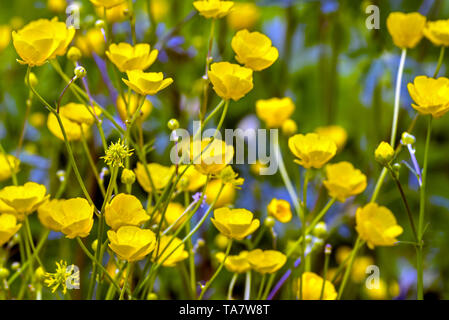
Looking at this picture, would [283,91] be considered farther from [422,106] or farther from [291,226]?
[422,106]

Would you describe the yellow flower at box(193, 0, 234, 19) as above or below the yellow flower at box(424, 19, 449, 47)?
above

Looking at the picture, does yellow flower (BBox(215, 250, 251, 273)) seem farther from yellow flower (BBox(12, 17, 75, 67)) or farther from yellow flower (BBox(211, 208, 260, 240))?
yellow flower (BBox(12, 17, 75, 67))

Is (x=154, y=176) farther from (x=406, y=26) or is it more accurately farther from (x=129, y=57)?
(x=406, y=26)

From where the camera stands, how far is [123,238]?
333mm

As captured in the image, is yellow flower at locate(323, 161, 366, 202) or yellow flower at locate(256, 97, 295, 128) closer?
yellow flower at locate(323, 161, 366, 202)

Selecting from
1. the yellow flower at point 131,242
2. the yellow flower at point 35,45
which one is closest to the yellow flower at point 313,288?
the yellow flower at point 131,242

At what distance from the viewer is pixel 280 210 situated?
1.46 feet

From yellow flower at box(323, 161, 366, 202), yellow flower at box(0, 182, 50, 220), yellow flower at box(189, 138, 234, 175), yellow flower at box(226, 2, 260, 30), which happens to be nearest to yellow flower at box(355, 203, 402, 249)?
yellow flower at box(323, 161, 366, 202)

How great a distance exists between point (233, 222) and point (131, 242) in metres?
0.07

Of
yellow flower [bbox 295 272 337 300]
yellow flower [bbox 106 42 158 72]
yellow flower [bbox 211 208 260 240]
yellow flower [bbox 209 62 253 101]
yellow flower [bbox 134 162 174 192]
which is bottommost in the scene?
yellow flower [bbox 295 272 337 300]

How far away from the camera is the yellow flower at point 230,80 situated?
37 centimetres

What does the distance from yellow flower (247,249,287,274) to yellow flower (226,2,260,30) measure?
20.9 inches

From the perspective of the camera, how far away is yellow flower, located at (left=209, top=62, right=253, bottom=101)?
1.20 feet

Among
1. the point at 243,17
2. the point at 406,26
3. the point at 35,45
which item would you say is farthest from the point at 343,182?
the point at 243,17
